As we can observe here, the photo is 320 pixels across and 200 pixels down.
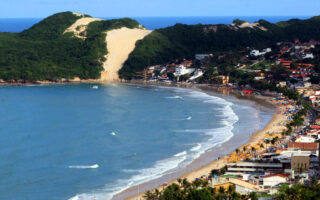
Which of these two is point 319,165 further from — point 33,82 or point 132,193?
point 33,82

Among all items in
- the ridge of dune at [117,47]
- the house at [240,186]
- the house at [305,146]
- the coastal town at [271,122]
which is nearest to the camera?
the house at [240,186]

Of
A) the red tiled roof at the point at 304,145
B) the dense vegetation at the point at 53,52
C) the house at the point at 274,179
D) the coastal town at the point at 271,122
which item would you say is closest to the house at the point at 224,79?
the coastal town at the point at 271,122

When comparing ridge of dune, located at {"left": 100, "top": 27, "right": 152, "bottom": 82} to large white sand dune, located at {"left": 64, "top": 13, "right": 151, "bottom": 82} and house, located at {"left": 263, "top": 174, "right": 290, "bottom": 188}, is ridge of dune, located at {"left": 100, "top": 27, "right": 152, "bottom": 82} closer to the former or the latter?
large white sand dune, located at {"left": 64, "top": 13, "right": 151, "bottom": 82}

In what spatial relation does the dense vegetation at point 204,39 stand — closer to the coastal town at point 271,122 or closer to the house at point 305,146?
the coastal town at point 271,122

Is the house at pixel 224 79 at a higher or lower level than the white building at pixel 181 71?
lower

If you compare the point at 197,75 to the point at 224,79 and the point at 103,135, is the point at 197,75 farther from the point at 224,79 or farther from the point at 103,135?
the point at 103,135

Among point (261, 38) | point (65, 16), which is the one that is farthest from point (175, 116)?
point (65, 16)

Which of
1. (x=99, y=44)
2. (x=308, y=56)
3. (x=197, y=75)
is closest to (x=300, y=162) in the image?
(x=308, y=56)
